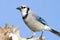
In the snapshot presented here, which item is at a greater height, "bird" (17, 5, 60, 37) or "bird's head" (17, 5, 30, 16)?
"bird's head" (17, 5, 30, 16)

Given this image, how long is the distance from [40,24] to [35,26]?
0.23 feet

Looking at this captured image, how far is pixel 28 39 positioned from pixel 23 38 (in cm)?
5

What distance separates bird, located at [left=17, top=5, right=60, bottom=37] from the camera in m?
2.66

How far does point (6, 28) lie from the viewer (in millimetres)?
2363

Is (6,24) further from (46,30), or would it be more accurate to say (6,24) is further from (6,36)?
(46,30)

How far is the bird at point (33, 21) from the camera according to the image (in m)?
2.66

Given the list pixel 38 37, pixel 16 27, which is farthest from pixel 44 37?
pixel 16 27

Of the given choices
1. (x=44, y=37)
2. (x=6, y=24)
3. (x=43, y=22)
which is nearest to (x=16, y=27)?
(x=6, y=24)

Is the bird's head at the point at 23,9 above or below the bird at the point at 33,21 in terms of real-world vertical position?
above

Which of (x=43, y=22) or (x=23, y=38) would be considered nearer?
(x=23, y=38)

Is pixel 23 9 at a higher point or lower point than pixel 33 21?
higher

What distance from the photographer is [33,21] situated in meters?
2.72

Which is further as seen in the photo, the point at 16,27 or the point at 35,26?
the point at 35,26

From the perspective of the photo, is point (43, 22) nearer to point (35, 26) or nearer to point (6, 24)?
point (35, 26)
